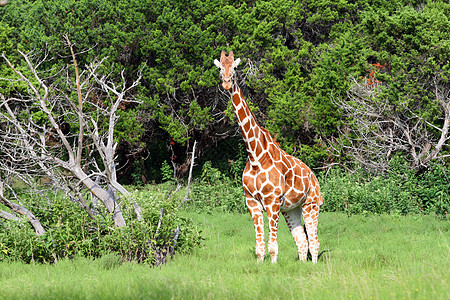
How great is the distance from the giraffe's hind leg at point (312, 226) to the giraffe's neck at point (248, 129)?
50.6 inches

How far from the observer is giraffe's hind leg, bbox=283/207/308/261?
8.62 meters

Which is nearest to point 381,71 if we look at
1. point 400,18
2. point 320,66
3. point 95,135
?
point 400,18

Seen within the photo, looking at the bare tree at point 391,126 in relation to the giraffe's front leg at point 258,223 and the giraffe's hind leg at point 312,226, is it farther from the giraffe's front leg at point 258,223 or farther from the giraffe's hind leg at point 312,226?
the giraffe's front leg at point 258,223

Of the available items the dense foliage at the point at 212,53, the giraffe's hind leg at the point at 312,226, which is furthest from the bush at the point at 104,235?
the dense foliage at the point at 212,53

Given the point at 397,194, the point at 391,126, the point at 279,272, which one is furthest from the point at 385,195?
the point at 279,272

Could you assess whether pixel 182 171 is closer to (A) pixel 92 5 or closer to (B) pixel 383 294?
(A) pixel 92 5

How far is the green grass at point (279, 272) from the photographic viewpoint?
5.81 meters

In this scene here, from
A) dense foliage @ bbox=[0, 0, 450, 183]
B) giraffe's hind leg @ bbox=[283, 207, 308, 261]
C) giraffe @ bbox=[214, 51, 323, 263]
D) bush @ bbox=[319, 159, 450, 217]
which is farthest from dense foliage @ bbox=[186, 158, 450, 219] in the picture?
giraffe @ bbox=[214, 51, 323, 263]

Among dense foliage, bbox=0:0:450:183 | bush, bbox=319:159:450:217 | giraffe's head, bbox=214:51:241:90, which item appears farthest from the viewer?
dense foliage, bbox=0:0:450:183

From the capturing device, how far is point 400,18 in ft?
49.5

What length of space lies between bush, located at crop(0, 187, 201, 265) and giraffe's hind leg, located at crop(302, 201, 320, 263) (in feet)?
6.41

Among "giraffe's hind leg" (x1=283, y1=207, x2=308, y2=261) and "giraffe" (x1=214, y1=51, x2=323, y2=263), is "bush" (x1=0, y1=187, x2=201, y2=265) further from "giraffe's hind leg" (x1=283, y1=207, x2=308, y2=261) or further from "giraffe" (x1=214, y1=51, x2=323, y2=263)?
"giraffe's hind leg" (x1=283, y1=207, x2=308, y2=261)

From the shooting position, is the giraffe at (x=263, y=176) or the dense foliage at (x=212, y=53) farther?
the dense foliage at (x=212, y=53)

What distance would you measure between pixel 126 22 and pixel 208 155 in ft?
20.2
